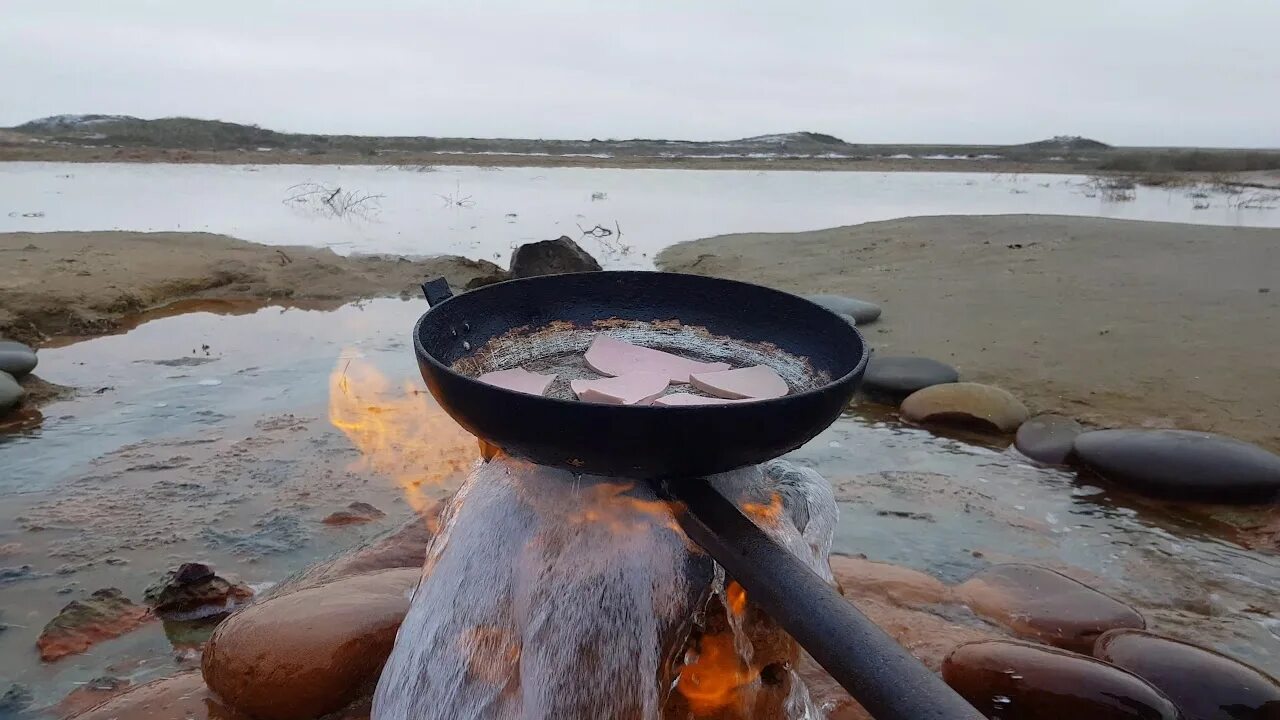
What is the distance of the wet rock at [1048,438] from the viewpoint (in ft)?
16.1

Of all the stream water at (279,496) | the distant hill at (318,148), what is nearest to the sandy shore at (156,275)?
the stream water at (279,496)

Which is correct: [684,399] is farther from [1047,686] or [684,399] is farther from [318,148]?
[318,148]

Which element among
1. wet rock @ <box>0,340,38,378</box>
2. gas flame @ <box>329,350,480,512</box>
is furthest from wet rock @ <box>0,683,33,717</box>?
wet rock @ <box>0,340,38,378</box>

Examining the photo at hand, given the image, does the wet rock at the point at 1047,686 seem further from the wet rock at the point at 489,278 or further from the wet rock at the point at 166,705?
the wet rock at the point at 489,278

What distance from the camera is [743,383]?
225 centimetres

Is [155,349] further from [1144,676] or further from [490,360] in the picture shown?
[1144,676]

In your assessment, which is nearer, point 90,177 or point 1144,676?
point 1144,676

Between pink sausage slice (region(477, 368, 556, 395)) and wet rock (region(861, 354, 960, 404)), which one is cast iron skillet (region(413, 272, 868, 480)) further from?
wet rock (region(861, 354, 960, 404))

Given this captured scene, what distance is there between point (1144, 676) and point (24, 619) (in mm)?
4376

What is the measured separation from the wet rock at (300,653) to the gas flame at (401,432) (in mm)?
1261

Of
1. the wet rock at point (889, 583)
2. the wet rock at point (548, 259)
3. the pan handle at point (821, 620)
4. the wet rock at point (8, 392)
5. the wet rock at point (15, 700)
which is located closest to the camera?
the pan handle at point (821, 620)

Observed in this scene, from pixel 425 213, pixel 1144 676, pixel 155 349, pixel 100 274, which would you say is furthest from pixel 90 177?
pixel 1144 676

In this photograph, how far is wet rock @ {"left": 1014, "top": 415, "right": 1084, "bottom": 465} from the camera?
491cm

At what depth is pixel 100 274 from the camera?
356 inches
